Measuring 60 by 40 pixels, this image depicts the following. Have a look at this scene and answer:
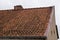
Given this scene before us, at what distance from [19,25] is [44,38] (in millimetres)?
531

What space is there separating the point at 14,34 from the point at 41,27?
33 centimetres

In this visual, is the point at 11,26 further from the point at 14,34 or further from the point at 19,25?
the point at 14,34

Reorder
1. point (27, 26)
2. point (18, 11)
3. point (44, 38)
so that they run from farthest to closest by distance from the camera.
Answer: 1. point (18, 11)
2. point (27, 26)
3. point (44, 38)

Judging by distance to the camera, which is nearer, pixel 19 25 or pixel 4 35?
pixel 4 35

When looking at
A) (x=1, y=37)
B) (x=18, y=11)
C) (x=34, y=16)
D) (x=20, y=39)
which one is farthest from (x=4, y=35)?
(x=18, y=11)

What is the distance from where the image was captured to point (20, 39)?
80.7 inches

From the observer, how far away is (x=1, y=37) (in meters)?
2.12

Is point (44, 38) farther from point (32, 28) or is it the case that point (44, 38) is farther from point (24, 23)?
point (24, 23)

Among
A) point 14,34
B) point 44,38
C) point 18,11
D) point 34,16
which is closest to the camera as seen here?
point 44,38

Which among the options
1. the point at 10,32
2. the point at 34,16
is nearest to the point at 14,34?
the point at 10,32

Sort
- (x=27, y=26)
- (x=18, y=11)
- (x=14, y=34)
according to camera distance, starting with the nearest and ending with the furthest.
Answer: (x=14, y=34) → (x=27, y=26) → (x=18, y=11)

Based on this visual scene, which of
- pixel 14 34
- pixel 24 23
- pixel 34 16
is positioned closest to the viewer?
pixel 14 34

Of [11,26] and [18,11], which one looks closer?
[11,26]

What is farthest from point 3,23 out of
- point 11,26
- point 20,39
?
point 20,39
